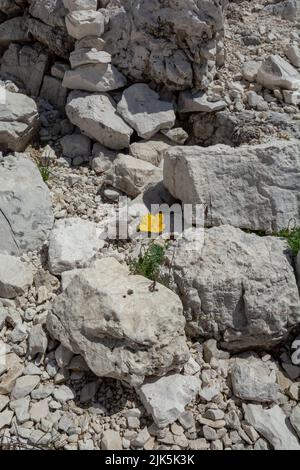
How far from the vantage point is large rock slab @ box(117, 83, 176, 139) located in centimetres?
576

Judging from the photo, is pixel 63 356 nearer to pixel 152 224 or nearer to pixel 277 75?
pixel 152 224

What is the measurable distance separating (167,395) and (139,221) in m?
2.11

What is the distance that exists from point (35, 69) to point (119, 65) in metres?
1.43

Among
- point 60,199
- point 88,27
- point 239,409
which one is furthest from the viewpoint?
point 88,27

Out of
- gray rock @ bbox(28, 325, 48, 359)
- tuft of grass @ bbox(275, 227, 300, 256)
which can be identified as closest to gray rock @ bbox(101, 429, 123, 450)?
gray rock @ bbox(28, 325, 48, 359)

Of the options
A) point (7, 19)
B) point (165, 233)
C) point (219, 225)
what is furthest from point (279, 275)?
point (7, 19)

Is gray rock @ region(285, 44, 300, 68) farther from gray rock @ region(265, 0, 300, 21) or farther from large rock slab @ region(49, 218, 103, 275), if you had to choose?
large rock slab @ region(49, 218, 103, 275)

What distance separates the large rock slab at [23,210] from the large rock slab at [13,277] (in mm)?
315

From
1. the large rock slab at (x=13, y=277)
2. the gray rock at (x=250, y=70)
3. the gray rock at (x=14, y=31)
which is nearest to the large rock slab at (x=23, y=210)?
the large rock slab at (x=13, y=277)

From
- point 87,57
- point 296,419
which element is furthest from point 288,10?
point 296,419

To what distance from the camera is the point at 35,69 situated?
21.6 ft

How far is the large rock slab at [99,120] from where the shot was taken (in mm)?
5625
